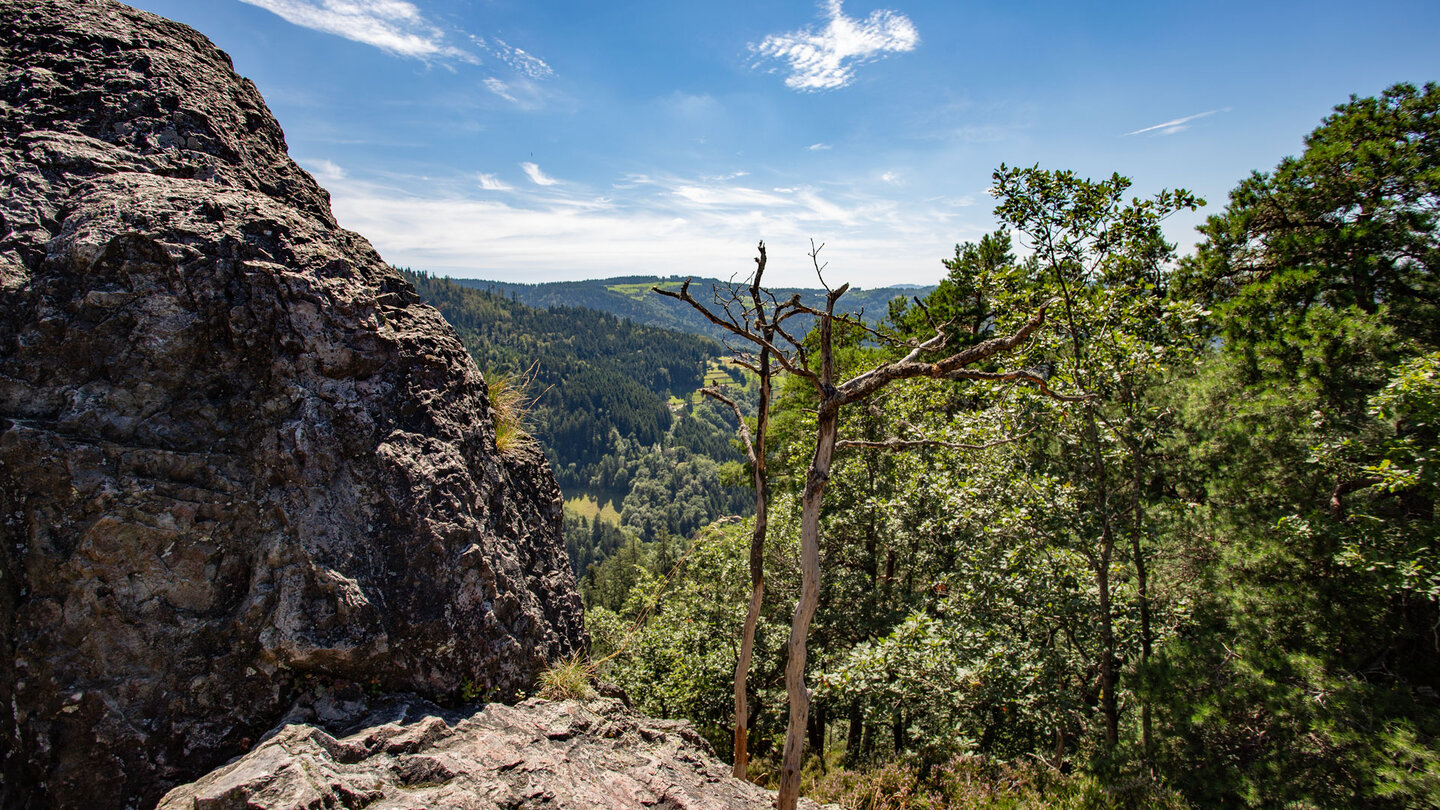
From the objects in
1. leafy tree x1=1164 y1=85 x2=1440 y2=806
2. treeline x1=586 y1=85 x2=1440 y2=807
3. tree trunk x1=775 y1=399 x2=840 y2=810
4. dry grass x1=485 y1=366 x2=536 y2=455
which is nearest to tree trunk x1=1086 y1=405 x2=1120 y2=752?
treeline x1=586 y1=85 x2=1440 y2=807

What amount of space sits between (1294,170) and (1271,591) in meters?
9.38

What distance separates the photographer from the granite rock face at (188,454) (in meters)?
4.29

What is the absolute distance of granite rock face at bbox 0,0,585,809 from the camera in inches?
169

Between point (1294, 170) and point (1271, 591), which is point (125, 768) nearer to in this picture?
point (1271, 591)

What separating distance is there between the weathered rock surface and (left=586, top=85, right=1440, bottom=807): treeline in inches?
85.7

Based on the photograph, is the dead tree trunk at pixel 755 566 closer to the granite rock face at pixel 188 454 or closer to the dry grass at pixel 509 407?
the granite rock face at pixel 188 454

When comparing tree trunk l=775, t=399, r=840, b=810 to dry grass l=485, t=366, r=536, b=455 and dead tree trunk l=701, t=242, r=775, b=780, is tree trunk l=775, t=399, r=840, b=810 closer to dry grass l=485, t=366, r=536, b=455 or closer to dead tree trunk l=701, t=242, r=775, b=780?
dead tree trunk l=701, t=242, r=775, b=780

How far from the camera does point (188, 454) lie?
487 cm

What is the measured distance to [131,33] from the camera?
6105mm

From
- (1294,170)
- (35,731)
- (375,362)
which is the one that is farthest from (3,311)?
(1294,170)

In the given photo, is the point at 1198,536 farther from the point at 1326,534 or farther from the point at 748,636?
the point at 748,636

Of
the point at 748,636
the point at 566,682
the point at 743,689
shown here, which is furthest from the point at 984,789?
the point at 566,682

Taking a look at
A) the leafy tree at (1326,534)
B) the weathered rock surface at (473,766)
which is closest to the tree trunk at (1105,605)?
the leafy tree at (1326,534)

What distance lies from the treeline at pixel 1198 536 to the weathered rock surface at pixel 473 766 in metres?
2.18
